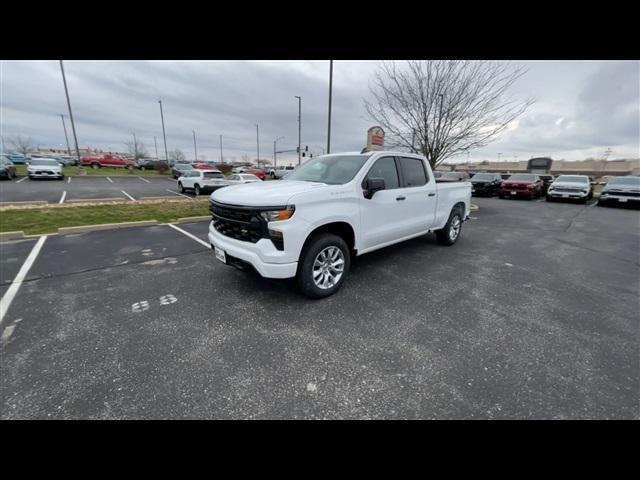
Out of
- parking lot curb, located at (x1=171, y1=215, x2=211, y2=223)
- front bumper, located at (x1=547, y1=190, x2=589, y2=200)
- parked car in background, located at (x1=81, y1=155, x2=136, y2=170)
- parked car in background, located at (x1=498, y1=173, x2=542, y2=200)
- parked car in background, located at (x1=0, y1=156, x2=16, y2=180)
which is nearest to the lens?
parking lot curb, located at (x1=171, y1=215, x2=211, y2=223)

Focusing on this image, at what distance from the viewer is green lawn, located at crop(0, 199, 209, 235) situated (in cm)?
685

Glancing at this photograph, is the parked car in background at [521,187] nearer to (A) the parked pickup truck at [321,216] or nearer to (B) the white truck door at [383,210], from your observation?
(A) the parked pickup truck at [321,216]

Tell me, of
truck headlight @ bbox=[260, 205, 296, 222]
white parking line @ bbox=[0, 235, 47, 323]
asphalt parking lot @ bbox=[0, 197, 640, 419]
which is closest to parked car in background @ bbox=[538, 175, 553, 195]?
asphalt parking lot @ bbox=[0, 197, 640, 419]

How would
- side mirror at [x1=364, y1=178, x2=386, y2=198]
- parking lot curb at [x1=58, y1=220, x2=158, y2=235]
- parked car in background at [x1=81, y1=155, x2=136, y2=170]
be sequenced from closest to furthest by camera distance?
side mirror at [x1=364, y1=178, x2=386, y2=198] < parking lot curb at [x1=58, y1=220, x2=158, y2=235] < parked car in background at [x1=81, y1=155, x2=136, y2=170]

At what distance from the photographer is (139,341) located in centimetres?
265

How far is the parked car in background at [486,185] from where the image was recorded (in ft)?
60.4

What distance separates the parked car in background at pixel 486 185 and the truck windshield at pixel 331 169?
666 inches

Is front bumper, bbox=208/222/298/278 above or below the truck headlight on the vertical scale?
below

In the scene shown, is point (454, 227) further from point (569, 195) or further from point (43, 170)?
point (43, 170)

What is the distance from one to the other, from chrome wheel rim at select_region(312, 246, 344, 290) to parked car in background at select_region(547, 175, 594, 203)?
1854 centimetres

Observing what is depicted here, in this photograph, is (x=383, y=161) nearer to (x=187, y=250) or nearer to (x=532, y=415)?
(x=532, y=415)

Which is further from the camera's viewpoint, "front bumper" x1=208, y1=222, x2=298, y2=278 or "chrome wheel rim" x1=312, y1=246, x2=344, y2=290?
"chrome wheel rim" x1=312, y1=246, x2=344, y2=290

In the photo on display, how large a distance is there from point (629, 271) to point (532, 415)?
5.31 m

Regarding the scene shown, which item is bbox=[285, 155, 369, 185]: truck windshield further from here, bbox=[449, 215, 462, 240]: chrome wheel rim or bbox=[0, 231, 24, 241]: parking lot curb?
bbox=[0, 231, 24, 241]: parking lot curb
